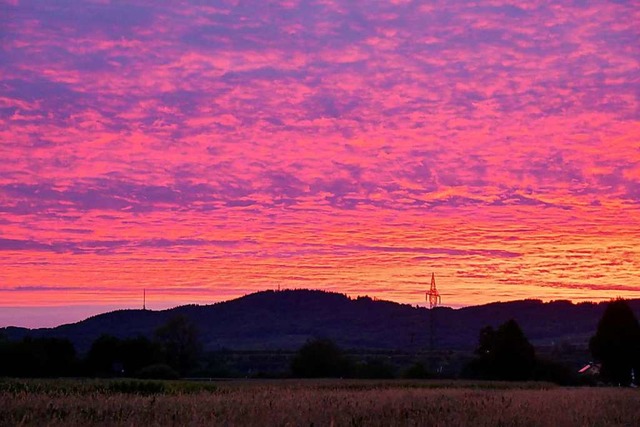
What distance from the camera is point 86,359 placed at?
284 feet

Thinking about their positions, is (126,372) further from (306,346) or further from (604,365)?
(604,365)

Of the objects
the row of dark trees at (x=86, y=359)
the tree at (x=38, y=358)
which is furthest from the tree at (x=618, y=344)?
the tree at (x=38, y=358)

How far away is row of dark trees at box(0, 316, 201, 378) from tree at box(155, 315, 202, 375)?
740 centimetres

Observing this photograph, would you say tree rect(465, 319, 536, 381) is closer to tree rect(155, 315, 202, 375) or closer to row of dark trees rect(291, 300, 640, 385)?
row of dark trees rect(291, 300, 640, 385)

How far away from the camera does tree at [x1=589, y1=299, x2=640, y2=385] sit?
7944cm

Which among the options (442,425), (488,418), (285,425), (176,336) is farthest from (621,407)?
(176,336)

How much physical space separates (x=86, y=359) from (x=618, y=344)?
50889 millimetres

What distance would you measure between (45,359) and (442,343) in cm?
12220

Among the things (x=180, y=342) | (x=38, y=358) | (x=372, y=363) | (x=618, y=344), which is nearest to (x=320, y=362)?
(x=372, y=363)

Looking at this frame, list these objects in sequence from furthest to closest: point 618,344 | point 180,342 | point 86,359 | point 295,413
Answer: point 180,342
point 86,359
point 618,344
point 295,413

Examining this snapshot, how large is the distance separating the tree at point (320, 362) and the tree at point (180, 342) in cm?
1516

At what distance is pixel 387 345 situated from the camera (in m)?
195

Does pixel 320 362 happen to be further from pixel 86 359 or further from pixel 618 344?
pixel 618 344

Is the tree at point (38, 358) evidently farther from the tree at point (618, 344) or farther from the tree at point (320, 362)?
the tree at point (618, 344)
